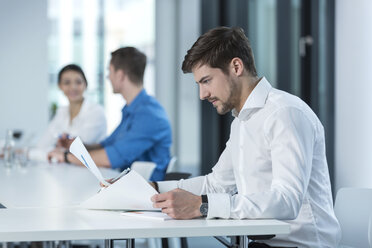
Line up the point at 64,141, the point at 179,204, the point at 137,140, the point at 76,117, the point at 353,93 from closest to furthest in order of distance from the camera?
the point at 179,204 < the point at 353,93 < the point at 137,140 < the point at 64,141 < the point at 76,117

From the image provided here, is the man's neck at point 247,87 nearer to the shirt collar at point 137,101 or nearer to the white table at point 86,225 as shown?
the white table at point 86,225

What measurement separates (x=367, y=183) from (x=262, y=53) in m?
2.53

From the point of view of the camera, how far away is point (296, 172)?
1977 mm

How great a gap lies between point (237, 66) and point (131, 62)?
230 centimetres

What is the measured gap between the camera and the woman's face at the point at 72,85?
211 inches

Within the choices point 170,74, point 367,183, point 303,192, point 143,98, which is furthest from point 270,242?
point 170,74

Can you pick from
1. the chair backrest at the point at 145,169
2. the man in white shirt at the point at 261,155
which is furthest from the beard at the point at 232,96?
the chair backrest at the point at 145,169

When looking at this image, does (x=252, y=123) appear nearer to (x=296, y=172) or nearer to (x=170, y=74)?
(x=296, y=172)

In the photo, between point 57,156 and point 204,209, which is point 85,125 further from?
point 204,209

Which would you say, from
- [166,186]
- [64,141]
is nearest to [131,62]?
[64,141]

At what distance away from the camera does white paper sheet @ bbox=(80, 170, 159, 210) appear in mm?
1984

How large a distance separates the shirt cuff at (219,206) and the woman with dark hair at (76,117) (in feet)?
11.1

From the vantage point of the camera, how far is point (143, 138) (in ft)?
14.1

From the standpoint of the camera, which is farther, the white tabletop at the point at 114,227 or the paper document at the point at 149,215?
the paper document at the point at 149,215
